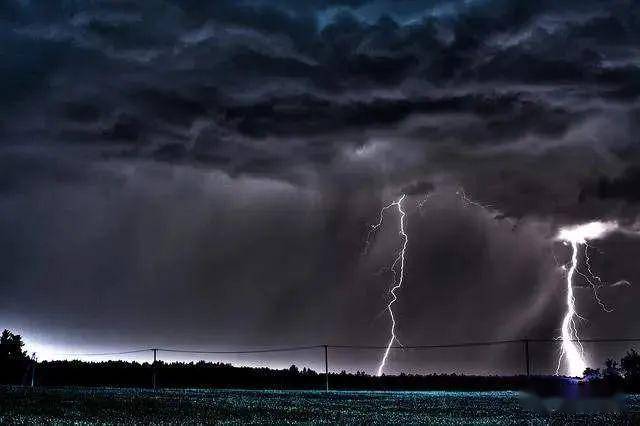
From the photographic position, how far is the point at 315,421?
11219 millimetres

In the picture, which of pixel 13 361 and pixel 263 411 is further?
pixel 13 361

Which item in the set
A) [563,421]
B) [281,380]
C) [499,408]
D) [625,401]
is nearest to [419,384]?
[281,380]

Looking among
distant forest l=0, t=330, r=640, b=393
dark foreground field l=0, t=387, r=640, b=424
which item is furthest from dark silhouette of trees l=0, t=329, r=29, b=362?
dark foreground field l=0, t=387, r=640, b=424

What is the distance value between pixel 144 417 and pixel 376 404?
210 inches

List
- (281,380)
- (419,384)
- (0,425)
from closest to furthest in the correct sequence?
(0,425)
(419,384)
(281,380)

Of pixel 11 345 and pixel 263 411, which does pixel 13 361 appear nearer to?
pixel 11 345

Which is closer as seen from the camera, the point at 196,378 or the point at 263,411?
the point at 263,411

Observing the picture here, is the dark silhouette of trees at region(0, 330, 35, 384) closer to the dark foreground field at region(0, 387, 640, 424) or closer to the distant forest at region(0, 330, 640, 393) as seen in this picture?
the distant forest at region(0, 330, 640, 393)

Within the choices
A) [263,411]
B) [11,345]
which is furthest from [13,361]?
[263,411]

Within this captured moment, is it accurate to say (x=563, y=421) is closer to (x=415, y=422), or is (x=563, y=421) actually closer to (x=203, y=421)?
(x=415, y=422)

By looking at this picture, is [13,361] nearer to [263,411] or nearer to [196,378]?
[196,378]

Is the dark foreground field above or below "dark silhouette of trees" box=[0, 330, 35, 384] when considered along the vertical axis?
below

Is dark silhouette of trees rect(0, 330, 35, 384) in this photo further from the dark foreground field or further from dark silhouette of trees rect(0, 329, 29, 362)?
the dark foreground field

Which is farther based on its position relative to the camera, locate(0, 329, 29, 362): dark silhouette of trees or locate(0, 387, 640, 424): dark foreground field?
locate(0, 329, 29, 362): dark silhouette of trees
